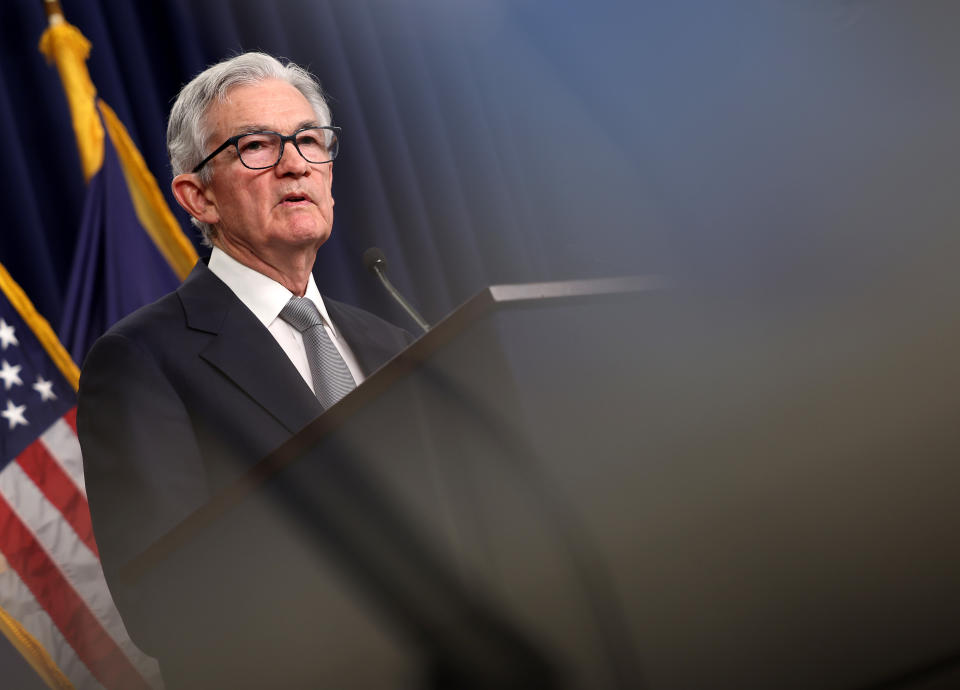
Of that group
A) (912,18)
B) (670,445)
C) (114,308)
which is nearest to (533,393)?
(670,445)

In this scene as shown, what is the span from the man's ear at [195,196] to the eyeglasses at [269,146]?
21mm

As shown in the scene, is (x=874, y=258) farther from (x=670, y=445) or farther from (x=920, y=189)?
(x=670, y=445)

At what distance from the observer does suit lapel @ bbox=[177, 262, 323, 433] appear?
1.29 meters

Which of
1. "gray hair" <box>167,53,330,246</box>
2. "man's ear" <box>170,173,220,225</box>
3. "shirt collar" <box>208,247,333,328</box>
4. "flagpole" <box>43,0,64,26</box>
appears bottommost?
"shirt collar" <box>208,247,333,328</box>

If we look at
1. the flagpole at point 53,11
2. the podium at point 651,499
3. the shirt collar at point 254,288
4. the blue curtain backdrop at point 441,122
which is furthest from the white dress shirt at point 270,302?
the flagpole at point 53,11

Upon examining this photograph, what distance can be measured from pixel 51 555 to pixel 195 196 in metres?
0.98

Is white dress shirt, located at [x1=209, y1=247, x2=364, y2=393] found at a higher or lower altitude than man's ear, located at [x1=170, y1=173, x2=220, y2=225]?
lower

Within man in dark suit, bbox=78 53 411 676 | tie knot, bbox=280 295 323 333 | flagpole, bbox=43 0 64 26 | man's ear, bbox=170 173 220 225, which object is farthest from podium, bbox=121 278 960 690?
flagpole, bbox=43 0 64 26

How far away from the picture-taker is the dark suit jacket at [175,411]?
1162mm

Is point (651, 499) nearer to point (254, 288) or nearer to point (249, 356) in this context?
point (249, 356)

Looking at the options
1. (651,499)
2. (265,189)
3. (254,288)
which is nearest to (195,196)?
(265,189)

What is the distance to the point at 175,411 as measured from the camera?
49.3 inches

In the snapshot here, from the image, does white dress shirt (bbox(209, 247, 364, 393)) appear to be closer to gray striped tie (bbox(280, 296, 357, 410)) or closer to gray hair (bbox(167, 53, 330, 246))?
gray striped tie (bbox(280, 296, 357, 410))

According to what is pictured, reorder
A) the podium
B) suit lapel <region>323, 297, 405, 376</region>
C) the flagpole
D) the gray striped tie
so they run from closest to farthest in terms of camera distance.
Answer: the podium
the gray striped tie
suit lapel <region>323, 297, 405, 376</region>
the flagpole
